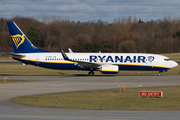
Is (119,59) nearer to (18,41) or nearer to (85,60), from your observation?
(85,60)

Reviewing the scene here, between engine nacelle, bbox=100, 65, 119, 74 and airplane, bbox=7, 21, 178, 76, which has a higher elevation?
airplane, bbox=7, 21, 178, 76

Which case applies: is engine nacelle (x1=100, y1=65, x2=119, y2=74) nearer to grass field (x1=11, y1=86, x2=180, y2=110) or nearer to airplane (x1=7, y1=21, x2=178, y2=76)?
airplane (x1=7, y1=21, x2=178, y2=76)

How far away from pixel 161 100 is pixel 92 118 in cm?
904

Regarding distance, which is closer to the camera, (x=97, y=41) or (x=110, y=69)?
(x=110, y=69)

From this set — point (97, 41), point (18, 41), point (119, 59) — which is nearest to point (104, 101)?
point (119, 59)

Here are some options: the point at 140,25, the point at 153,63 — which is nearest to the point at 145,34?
the point at 140,25

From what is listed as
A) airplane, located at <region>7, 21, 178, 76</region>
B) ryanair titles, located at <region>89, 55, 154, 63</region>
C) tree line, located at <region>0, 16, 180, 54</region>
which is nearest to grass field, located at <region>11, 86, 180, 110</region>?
airplane, located at <region>7, 21, 178, 76</region>

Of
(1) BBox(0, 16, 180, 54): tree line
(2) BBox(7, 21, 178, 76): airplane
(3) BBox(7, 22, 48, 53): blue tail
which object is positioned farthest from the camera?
(1) BBox(0, 16, 180, 54): tree line

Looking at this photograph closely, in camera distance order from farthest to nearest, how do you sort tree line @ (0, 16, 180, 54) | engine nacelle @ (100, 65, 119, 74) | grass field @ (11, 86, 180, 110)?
tree line @ (0, 16, 180, 54) < engine nacelle @ (100, 65, 119, 74) < grass field @ (11, 86, 180, 110)

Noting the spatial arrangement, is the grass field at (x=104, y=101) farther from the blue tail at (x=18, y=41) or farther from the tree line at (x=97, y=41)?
the tree line at (x=97, y=41)

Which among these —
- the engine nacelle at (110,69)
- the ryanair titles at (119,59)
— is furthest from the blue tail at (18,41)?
the engine nacelle at (110,69)

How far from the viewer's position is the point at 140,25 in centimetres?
18375

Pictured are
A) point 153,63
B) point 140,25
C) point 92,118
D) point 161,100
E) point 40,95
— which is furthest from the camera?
point 140,25

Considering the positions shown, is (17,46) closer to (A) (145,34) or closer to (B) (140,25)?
(A) (145,34)
